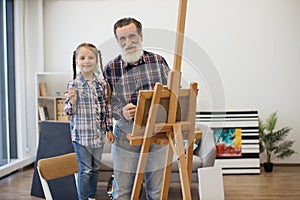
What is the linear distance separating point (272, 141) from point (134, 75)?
3.82 m

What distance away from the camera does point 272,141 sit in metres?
5.22

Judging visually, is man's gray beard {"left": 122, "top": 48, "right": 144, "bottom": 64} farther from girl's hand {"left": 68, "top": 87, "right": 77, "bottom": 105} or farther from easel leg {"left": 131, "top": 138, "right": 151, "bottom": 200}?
girl's hand {"left": 68, "top": 87, "right": 77, "bottom": 105}

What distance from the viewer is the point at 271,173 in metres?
5.13

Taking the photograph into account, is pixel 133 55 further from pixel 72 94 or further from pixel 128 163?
pixel 72 94

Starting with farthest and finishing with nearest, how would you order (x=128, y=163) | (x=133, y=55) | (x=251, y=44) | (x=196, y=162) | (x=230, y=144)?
(x=251, y=44), (x=230, y=144), (x=196, y=162), (x=128, y=163), (x=133, y=55)

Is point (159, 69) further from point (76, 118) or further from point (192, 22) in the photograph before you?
point (192, 22)

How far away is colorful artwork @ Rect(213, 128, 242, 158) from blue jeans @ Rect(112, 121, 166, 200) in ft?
10.7

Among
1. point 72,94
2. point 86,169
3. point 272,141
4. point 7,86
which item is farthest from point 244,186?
point 7,86

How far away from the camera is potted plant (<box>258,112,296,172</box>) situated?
5207 mm

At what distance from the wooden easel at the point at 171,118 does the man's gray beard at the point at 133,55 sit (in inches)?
6.5

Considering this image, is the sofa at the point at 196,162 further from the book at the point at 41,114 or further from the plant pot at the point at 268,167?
the book at the point at 41,114

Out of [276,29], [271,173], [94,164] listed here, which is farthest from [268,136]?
[94,164]

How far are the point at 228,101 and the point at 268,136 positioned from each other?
789 millimetres

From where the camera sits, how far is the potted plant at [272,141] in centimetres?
521
